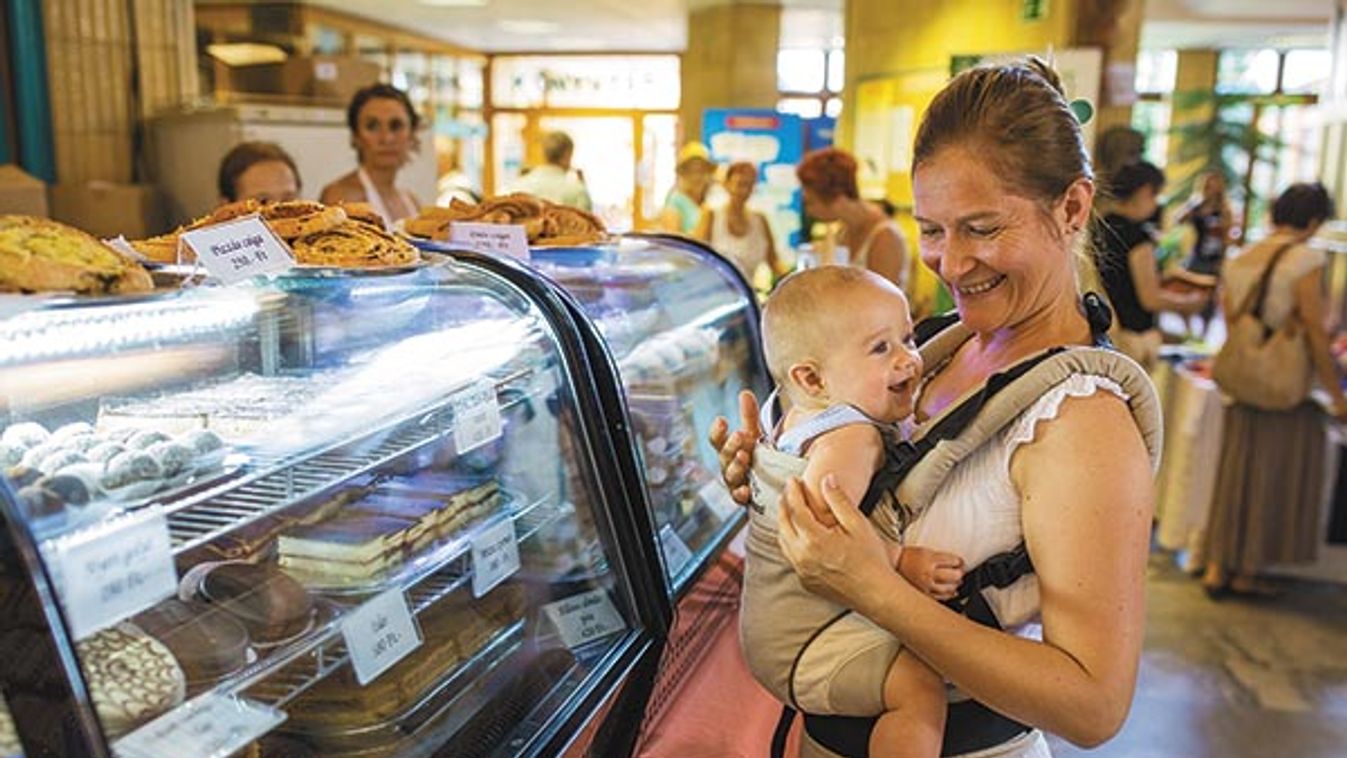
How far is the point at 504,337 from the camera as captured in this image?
192cm

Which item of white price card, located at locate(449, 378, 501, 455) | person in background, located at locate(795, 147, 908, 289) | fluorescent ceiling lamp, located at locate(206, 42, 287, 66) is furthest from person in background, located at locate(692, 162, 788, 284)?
white price card, located at locate(449, 378, 501, 455)

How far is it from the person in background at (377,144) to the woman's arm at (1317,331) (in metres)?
3.84

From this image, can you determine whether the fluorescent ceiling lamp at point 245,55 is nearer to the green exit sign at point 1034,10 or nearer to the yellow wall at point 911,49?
the yellow wall at point 911,49

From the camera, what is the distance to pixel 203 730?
45.4 inches

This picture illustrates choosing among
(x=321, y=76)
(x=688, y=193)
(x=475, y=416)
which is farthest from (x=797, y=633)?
(x=688, y=193)

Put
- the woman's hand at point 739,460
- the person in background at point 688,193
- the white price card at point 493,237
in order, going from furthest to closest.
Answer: the person in background at point 688,193 < the white price card at point 493,237 < the woman's hand at point 739,460

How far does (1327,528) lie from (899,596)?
188 inches

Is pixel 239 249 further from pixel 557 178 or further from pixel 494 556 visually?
pixel 557 178

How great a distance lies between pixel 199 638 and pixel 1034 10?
17.9 feet

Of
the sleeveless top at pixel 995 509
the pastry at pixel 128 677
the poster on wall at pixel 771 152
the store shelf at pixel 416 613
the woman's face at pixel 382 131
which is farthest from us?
the poster on wall at pixel 771 152

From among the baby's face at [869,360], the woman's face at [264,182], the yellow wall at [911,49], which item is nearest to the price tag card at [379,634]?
the baby's face at [869,360]

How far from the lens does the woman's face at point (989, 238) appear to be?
128 cm

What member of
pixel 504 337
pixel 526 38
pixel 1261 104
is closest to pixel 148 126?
pixel 504 337

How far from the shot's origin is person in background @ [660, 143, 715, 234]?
7.46 m
